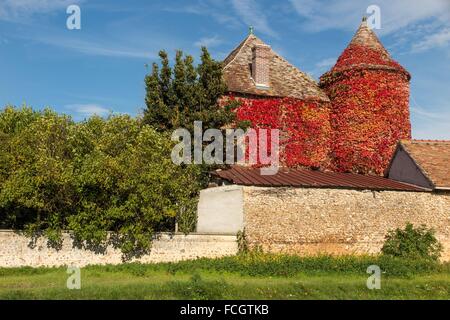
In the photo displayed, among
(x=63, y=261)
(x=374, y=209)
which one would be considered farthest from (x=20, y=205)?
(x=374, y=209)

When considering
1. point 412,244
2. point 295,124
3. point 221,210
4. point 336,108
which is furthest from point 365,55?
point 221,210

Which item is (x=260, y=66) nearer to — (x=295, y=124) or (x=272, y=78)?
(x=272, y=78)

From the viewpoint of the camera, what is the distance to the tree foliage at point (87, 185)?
747 inches

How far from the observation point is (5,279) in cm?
1667

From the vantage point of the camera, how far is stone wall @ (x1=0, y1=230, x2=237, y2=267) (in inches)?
738

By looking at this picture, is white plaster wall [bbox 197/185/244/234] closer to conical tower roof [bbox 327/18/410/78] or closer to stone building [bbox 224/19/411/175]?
stone building [bbox 224/19/411/175]

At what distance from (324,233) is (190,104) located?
9.55 meters

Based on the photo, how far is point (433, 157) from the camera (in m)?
26.1

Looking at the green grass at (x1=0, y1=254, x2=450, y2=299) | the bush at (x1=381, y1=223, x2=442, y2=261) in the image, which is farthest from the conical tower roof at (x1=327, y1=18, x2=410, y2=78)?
the green grass at (x1=0, y1=254, x2=450, y2=299)

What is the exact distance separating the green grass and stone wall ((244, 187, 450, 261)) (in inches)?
78.0

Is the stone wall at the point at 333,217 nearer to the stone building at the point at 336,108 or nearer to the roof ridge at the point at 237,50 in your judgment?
the stone building at the point at 336,108

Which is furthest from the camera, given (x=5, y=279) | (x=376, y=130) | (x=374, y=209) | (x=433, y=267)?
(x=376, y=130)

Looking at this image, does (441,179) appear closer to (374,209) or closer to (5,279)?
(374,209)

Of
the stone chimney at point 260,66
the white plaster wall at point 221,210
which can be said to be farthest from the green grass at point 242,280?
the stone chimney at point 260,66
